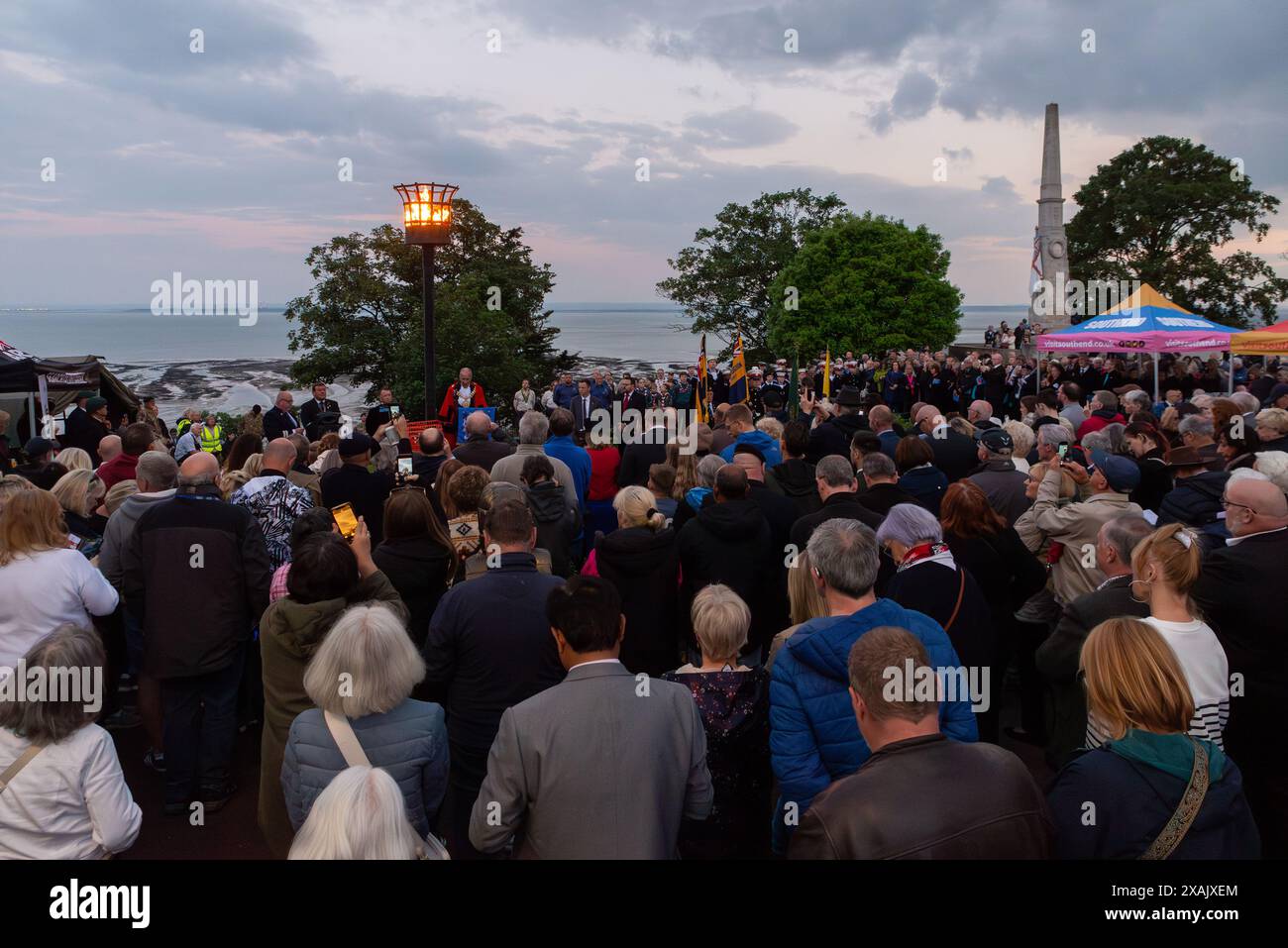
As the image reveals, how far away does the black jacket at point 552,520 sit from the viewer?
18.9ft

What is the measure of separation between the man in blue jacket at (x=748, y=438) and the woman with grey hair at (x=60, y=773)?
505cm

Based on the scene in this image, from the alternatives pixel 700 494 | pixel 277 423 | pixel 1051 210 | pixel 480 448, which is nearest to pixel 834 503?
pixel 700 494

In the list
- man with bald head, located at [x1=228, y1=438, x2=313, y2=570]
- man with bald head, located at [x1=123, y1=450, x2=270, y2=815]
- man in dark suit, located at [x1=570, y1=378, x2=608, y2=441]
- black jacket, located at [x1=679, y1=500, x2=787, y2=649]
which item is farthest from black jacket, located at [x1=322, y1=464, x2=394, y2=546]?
man in dark suit, located at [x1=570, y1=378, x2=608, y2=441]

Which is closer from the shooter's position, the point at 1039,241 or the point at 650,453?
the point at 650,453

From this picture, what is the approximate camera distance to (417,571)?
4.67 m

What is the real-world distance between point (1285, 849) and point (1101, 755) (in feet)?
7.02

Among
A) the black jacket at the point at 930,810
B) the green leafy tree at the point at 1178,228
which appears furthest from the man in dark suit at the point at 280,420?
the green leafy tree at the point at 1178,228

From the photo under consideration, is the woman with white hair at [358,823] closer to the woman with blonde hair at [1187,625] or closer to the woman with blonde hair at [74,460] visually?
the woman with blonde hair at [1187,625]

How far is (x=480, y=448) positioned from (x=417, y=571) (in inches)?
115
